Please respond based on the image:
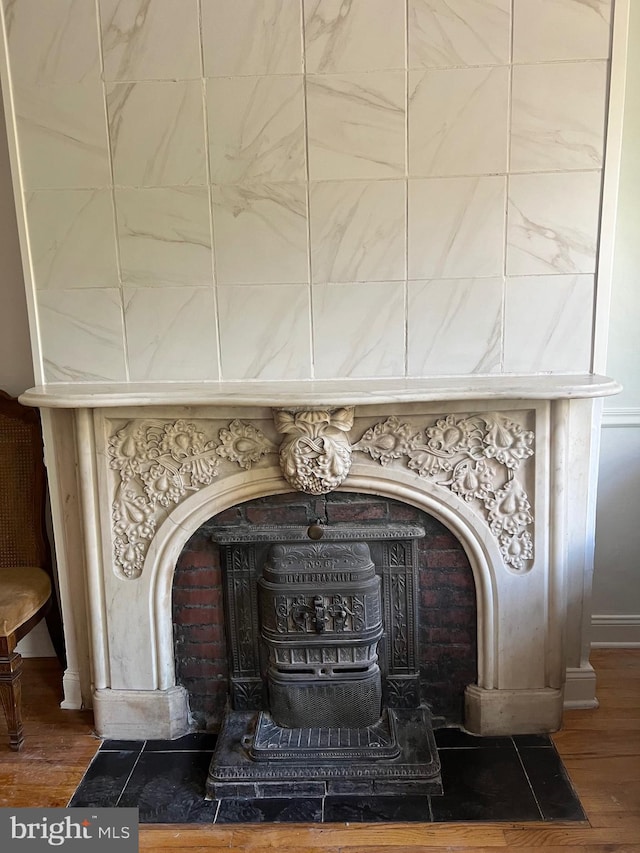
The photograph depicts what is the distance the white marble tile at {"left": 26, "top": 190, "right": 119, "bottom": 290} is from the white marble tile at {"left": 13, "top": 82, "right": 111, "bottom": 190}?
1.6 inches

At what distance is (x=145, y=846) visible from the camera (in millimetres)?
1808

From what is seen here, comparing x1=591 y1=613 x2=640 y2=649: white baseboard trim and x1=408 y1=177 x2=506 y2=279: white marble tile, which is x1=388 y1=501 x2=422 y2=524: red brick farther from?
x1=591 y1=613 x2=640 y2=649: white baseboard trim

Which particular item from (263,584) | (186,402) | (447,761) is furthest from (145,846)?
(186,402)

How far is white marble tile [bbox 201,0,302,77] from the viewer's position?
1.91m

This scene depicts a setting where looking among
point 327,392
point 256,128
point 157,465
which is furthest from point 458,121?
point 157,465

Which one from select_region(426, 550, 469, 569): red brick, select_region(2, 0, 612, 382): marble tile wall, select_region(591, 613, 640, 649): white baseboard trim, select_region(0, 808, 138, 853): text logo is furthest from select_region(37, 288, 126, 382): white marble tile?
select_region(591, 613, 640, 649): white baseboard trim

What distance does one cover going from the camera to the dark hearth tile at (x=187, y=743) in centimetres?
217

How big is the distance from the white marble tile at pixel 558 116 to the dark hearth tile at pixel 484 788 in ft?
5.60

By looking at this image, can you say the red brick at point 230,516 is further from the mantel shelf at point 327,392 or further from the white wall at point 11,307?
the white wall at point 11,307

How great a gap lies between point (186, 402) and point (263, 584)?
0.61 meters

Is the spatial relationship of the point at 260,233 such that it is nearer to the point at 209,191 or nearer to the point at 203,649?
the point at 209,191

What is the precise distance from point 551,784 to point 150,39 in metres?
2.36

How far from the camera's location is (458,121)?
1.95 m

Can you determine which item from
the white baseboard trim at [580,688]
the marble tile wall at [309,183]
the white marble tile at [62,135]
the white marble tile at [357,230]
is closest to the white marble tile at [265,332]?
the marble tile wall at [309,183]
